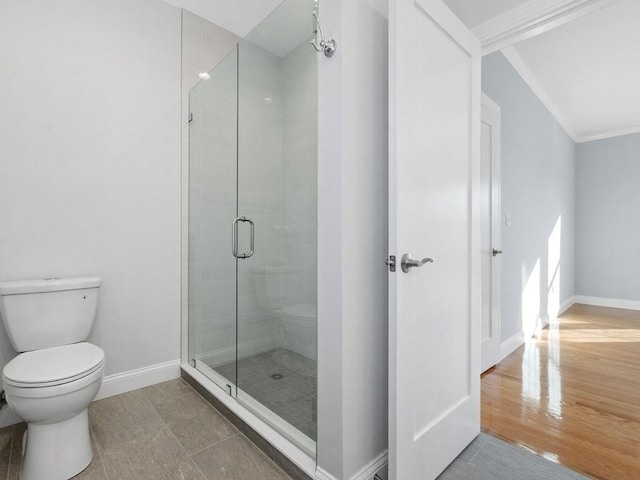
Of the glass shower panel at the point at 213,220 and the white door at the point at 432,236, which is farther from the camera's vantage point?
the glass shower panel at the point at 213,220

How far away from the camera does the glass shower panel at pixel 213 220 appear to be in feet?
6.91

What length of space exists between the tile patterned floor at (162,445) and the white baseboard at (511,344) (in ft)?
7.34

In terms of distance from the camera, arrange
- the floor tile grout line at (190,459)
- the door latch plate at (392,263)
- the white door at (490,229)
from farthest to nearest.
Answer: the white door at (490,229)
the floor tile grout line at (190,459)
the door latch plate at (392,263)

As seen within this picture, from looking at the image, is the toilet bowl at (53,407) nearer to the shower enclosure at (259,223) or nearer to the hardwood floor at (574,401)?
the shower enclosure at (259,223)

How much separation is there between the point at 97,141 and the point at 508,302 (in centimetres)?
335

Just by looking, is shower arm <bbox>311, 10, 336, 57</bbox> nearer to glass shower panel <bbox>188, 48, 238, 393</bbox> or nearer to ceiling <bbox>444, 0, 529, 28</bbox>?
glass shower panel <bbox>188, 48, 238, 393</bbox>

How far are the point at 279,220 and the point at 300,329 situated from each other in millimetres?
642

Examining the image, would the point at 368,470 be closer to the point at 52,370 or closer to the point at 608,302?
the point at 52,370

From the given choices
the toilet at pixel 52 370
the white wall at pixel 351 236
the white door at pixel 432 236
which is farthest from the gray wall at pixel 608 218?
the toilet at pixel 52 370

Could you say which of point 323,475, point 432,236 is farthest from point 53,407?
point 432,236

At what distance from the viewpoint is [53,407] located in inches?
50.6

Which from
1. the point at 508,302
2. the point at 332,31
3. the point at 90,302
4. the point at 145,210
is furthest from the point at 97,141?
the point at 508,302

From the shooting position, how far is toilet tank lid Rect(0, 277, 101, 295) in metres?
1.58

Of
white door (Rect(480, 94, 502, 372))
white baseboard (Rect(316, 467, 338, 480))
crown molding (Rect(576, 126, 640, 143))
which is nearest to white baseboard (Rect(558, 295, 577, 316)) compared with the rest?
crown molding (Rect(576, 126, 640, 143))
